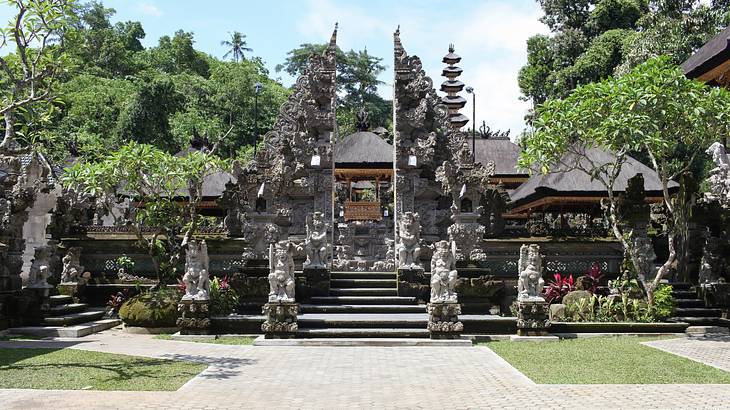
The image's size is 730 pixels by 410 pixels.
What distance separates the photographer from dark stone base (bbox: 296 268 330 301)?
15.2m

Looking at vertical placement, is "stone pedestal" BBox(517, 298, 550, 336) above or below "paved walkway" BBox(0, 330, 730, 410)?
above

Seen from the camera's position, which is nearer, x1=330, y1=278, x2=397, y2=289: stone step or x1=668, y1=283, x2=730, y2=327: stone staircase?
x1=668, y1=283, x2=730, y2=327: stone staircase

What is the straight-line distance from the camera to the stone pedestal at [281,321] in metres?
12.6

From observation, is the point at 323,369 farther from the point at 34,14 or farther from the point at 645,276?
the point at 645,276

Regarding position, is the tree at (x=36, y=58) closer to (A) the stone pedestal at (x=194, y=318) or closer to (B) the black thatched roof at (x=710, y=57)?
(A) the stone pedestal at (x=194, y=318)

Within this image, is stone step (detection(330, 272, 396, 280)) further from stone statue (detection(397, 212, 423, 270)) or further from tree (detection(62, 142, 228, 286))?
tree (detection(62, 142, 228, 286))

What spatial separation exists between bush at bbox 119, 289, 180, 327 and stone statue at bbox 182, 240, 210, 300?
1.20 metres

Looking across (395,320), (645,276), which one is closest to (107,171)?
(395,320)

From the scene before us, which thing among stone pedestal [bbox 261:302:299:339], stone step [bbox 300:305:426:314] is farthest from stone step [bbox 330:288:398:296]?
stone pedestal [bbox 261:302:299:339]

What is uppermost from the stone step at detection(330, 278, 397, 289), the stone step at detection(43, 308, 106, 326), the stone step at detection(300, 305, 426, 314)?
the stone step at detection(330, 278, 397, 289)

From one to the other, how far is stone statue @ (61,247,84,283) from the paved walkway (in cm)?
706

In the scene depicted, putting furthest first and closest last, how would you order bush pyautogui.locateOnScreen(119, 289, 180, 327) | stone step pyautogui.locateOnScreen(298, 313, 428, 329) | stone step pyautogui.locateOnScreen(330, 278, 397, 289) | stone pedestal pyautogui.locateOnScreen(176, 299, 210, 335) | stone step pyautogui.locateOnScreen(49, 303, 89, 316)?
stone step pyautogui.locateOnScreen(330, 278, 397, 289), stone step pyautogui.locateOnScreen(49, 303, 89, 316), bush pyautogui.locateOnScreen(119, 289, 180, 327), stone pedestal pyautogui.locateOnScreen(176, 299, 210, 335), stone step pyautogui.locateOnScreen(298, 313, 428, 329)

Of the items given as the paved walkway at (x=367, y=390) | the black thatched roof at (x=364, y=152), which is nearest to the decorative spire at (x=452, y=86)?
the black thatched roof at (x=364, y=152)

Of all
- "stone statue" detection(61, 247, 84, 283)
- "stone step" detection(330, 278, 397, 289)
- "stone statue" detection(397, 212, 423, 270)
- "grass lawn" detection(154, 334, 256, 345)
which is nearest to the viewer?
"grass lawn" detection(154, 334, 256, 345)
